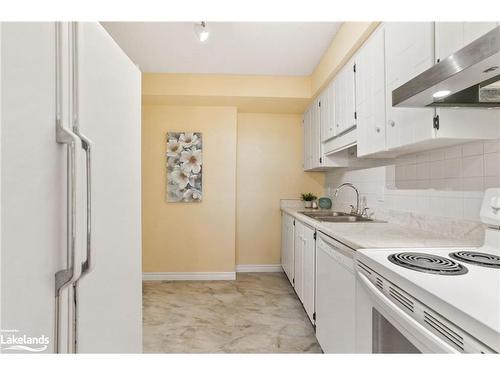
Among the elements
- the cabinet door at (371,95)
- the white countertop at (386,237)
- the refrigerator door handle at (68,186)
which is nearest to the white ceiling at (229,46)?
the cabinet door at (371,95)

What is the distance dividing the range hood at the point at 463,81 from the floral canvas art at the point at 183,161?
264cm

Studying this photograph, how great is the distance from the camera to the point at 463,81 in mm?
1021

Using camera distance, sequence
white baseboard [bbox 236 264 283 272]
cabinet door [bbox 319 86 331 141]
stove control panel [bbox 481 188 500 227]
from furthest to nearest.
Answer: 1. white baseboard [bbox 236 264 283 272]
2. cabinet door [bbox 319 86 331 141]
3. stove control panel [bbox 481 188 500 227]

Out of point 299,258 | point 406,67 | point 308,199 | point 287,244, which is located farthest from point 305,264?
point 406,67

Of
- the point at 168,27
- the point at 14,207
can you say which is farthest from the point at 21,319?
the point at 168,27

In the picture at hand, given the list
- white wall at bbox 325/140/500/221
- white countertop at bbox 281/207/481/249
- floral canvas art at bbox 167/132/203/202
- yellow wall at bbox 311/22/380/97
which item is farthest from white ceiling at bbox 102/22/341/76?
white countertop at bbox 281/207/481/249

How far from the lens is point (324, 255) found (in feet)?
6.12

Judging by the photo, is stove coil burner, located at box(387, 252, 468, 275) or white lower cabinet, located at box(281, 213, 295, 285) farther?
white lower cabinet, located at box(281, 213, 295, 285)

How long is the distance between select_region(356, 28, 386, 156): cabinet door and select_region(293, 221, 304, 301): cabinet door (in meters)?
0.97

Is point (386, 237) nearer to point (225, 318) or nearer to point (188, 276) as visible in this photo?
point (225, 318)

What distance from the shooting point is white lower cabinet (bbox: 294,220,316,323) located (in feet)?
7.19

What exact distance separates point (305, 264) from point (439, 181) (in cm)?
121

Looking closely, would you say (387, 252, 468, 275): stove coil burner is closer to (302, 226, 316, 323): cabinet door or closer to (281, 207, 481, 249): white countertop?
(281, 207, 481, 249): white countertop
